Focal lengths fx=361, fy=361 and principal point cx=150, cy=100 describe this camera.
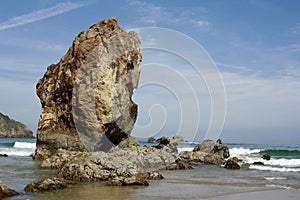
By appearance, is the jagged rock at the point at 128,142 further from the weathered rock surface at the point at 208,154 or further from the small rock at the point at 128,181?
the small rock at the point at 128,181

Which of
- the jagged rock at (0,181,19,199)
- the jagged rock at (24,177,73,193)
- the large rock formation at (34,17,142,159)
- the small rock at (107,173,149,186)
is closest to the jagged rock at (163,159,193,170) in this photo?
the large rock formation at (34,17,142,159)

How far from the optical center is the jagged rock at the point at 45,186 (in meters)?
15.7

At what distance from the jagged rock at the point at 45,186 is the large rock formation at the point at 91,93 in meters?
17.1

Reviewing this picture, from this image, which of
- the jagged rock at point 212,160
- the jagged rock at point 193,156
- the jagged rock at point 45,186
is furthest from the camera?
the jagged rock at point 193,156

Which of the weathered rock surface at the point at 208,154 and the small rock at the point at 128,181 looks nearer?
the small rock at the point at 128,181

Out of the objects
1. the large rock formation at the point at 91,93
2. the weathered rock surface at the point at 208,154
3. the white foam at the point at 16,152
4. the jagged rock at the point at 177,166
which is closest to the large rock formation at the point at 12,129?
the white foam at the point at 16,152

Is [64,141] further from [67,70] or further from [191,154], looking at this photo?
[191,154]

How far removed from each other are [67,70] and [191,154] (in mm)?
16974

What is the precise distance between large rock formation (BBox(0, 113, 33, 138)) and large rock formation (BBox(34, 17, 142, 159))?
122311 mm

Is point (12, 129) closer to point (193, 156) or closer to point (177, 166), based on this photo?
point (193, 156)

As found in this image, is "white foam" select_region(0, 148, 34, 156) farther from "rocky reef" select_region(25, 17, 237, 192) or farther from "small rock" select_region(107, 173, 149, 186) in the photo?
"small rock" select_region(107, 173, 149, 186)

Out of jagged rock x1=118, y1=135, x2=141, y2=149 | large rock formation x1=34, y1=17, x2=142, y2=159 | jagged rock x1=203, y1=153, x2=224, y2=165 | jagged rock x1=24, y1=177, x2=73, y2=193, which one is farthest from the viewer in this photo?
jagged rock x1=203, y1=153, x2=224, y2=165

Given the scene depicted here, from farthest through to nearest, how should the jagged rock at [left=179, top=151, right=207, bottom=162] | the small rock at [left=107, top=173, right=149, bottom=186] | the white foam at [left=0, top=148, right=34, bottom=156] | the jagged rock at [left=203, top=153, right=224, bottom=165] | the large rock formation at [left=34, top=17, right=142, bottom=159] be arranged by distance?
the white foam at [left=0, top=148, right=34, bottom=156], the jagged rock at [left=179, top=151, right=207, bottom=162], the jagged rock at [left=203, top=153, right=224, bottom=165], the large rock formation at [left=34, top=17, right=142, bottom=159], the small rock at [left=107, top=173, right=149, bottom=186]

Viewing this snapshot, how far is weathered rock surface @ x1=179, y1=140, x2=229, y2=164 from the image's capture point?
3928cm
